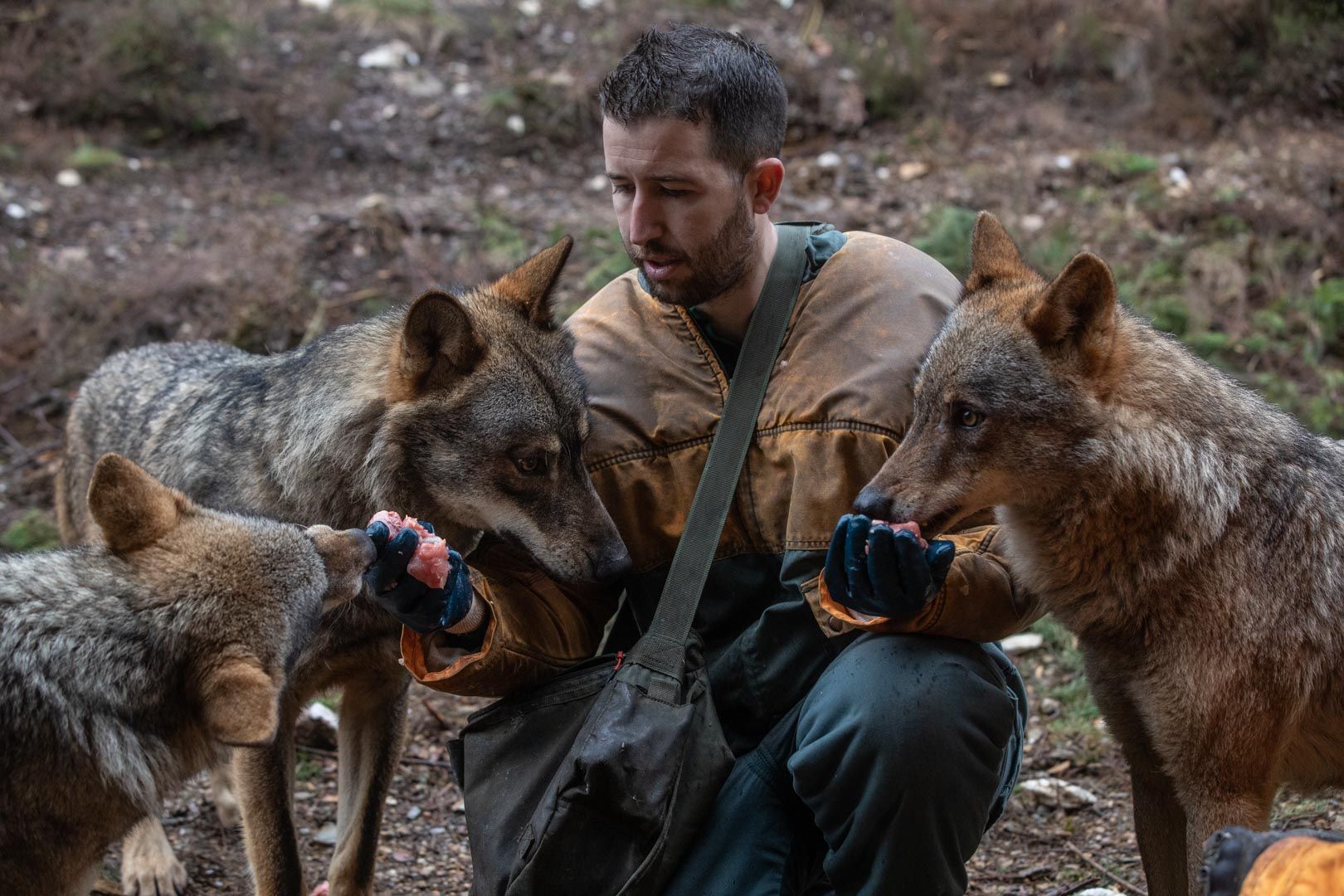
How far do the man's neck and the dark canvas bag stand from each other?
9 cm

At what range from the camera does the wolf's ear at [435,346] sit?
431cm

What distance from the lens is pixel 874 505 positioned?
3.78m

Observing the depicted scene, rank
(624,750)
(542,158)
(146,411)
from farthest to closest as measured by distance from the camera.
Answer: (542,158), (146,411), (624,750)

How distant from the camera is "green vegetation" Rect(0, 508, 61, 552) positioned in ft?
24.0

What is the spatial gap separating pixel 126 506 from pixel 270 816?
4.60ft

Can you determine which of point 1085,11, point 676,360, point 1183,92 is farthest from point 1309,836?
point 1085,11

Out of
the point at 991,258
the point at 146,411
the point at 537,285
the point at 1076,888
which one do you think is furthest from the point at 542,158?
the point at 1076,888

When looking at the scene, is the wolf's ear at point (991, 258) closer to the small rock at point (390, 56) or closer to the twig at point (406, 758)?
the twig at point (406, 758)

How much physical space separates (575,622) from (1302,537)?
2376 millimetres

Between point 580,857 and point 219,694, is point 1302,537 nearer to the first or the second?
point 580,857

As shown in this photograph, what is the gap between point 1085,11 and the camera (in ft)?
39.5

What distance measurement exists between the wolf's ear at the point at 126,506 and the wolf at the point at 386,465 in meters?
0.69

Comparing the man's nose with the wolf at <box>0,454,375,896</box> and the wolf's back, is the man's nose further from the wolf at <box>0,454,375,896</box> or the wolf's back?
the wolf's back

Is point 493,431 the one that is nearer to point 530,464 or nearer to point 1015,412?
point 530,464
